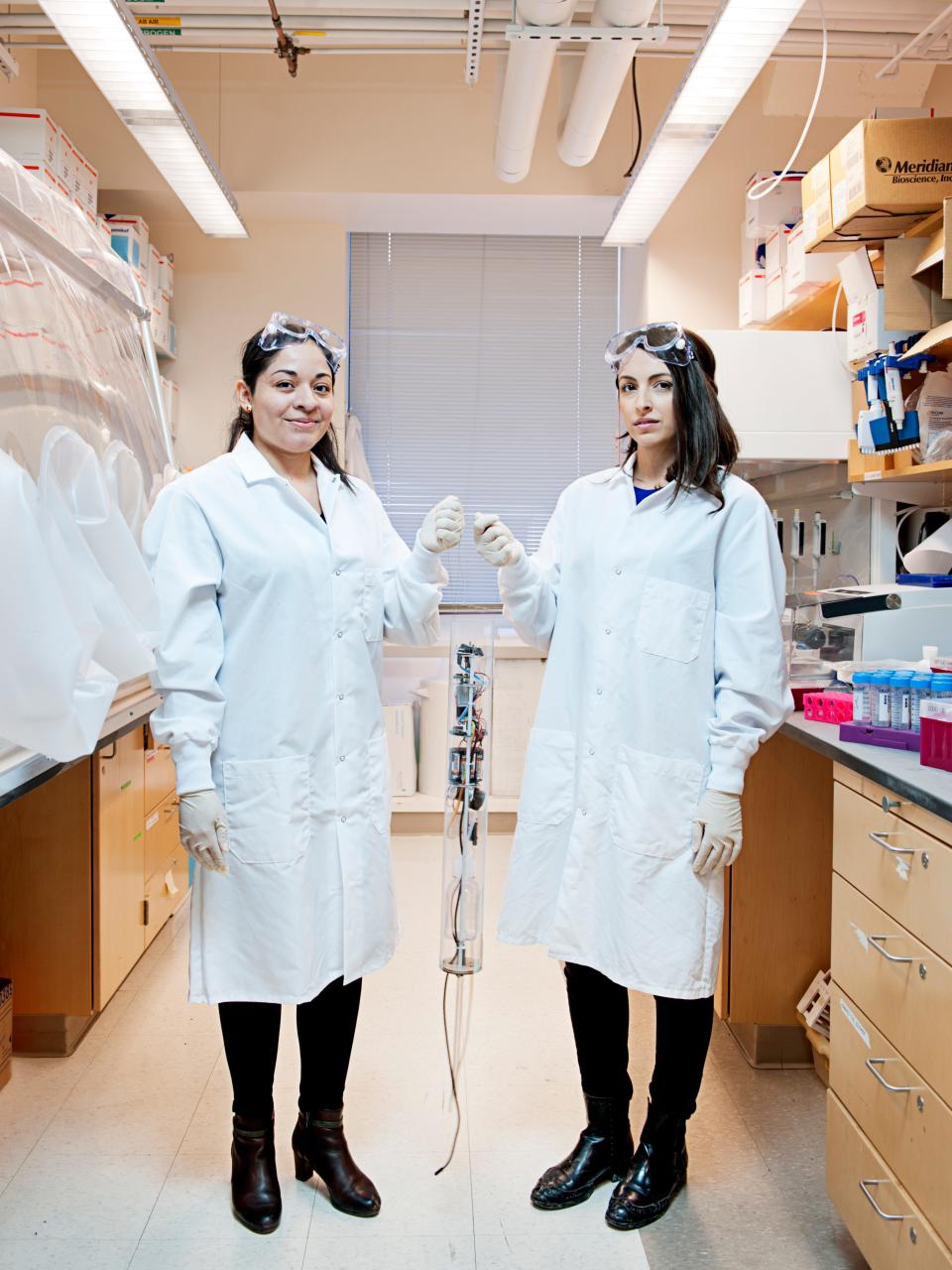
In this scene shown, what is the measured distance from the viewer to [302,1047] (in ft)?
5.92

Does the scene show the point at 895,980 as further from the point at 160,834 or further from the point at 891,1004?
the point at 160,834

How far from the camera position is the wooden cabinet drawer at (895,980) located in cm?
133

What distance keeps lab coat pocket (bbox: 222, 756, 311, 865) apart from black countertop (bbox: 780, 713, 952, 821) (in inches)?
35.1

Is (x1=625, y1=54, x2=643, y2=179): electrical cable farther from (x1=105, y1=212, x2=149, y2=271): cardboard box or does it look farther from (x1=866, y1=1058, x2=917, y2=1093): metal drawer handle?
(x1=866, y1=1058, x2=917, y2=1093): metal drawer handle

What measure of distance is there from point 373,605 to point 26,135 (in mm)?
2129

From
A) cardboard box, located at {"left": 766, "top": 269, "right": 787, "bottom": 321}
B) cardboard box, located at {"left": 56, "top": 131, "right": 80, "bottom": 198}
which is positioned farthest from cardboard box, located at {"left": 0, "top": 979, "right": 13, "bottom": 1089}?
cardboard box, located at {"left": 766, "top": 269, "right": 787, "bottom": 321}

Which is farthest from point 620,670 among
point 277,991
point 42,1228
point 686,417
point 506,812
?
point 506,812

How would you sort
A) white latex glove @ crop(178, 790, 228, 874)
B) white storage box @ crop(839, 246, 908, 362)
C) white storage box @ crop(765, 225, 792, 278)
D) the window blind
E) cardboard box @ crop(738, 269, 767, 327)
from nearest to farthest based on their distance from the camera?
white latex glove @ crop(178, 790, 228, 874) → white storage box @ crop(839, 246, 908, 362) → white storage box @ crop(765, 225, 792, 278) → cardboard box @ crop(738, 269, 767, 327) → the window blind

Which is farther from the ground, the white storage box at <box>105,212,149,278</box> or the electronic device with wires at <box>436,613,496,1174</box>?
the white storage box at <box>105,212,149,278</box>

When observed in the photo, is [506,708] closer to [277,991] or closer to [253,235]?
[253,235]

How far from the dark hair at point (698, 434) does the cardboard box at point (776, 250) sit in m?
1.65

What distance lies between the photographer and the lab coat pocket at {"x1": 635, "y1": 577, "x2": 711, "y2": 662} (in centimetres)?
169

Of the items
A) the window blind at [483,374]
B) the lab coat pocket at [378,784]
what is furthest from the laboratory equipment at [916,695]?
the window blind at [483,374]

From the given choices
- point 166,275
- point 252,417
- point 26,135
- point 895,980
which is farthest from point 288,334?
point 166,275
